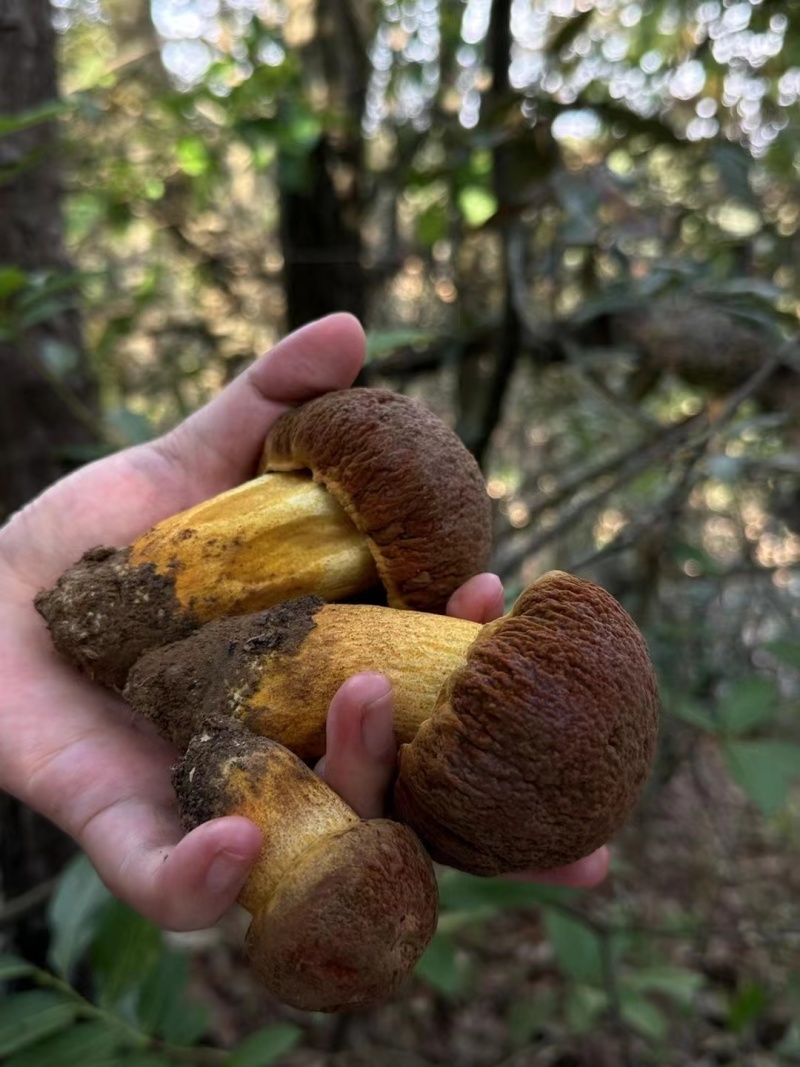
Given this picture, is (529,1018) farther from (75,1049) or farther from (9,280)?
(9,280)

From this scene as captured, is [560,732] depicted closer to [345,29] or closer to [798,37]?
[798,37]

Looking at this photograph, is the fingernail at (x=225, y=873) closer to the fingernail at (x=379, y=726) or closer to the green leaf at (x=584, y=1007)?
the fingernail at (x=379, y=726)

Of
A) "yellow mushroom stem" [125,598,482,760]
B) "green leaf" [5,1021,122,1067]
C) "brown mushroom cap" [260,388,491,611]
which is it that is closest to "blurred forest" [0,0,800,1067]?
"green leaf" [5,1021,122,1067]

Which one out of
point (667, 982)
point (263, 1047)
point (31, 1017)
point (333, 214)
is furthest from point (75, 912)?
point (333, 214)

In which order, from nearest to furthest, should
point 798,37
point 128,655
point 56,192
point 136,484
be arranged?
point 128,655, point 136,484, point 798,37, point 56,192

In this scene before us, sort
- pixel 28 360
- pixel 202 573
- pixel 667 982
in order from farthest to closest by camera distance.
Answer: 1. pixel 28 360
2. pixel 667 982
3. pixel 202 573

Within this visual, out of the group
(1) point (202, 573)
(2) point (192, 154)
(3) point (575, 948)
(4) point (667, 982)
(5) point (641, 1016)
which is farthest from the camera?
(2) point (192, 154)

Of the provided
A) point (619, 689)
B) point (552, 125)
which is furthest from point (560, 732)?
point (552, 125)

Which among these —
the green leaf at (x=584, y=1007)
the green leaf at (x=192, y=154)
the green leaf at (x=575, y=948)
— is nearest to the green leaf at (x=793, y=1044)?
the green leaf at (x=584, y=1007)
